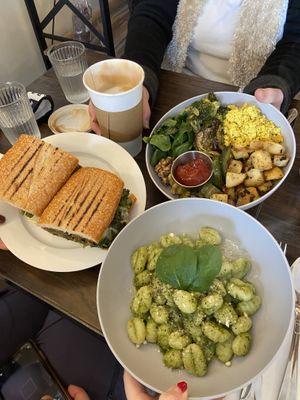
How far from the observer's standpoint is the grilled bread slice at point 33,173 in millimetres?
846

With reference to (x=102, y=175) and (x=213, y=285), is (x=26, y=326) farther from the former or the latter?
(x=213, y=285)

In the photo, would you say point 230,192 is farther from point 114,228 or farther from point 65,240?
point 65,240

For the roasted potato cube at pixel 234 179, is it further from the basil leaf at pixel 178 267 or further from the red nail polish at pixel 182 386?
the red nail polish at pixel 182 386

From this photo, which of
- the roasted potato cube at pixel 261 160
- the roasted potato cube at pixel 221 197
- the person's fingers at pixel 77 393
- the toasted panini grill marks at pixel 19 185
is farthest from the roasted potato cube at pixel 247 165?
the person's fingers at pixel 77 393

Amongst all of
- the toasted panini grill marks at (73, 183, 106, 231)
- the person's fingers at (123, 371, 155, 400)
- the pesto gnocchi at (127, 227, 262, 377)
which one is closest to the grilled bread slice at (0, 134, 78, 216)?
the toasted panini grill marks at (73, 183, 106, 231)

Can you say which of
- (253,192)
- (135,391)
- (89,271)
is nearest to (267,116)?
(253,192)

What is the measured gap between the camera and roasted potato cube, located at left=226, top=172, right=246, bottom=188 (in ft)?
2.83

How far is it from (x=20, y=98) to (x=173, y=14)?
28.0 inches

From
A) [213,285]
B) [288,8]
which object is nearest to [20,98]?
[213,285]

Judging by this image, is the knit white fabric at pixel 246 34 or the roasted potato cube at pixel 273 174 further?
the knit white fabric at pixel 246 34

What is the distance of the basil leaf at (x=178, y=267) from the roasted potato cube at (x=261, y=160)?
12.7 inches

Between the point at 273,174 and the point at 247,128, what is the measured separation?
162mm

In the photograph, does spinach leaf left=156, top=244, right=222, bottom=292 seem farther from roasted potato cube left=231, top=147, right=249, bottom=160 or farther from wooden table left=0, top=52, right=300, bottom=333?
roasted potato cube left=231, top=147, right=249, bottom=160

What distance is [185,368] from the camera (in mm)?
645
